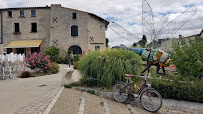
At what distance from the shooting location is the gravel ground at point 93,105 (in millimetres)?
3787

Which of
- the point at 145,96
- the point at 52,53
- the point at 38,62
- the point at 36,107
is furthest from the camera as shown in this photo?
the point at 52,53

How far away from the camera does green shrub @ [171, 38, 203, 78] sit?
488cm

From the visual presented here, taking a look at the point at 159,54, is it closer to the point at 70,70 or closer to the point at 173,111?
the point at 173,111

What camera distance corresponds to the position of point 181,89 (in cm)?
433

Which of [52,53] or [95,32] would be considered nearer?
[52,53]

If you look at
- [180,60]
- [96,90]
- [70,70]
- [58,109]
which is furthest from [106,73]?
[180,60]

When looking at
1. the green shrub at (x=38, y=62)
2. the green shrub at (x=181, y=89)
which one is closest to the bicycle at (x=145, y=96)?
the green shrub at (x=181, y=89)

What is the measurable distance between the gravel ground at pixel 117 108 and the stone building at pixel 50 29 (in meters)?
13.5

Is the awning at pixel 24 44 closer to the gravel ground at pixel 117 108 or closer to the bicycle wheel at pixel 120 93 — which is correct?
the bicycle wheel at pixel 120 93

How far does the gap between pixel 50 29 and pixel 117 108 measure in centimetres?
1674

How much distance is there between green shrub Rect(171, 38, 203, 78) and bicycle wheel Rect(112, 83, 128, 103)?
219 cm

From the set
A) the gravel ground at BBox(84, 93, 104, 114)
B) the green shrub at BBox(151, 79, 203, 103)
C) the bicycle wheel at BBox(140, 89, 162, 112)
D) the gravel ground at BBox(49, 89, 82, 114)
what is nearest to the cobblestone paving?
the gravel ground at BBox(49, 89, 82, 114)

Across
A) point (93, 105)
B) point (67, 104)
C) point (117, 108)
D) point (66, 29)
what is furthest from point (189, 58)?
point (66, 29)

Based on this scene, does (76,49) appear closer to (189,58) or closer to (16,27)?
(16,27)
